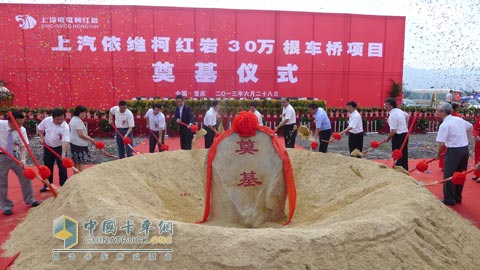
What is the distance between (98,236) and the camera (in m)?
2.67

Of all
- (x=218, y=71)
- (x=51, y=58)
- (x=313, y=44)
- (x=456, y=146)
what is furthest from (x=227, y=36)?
(x=456, y=146)

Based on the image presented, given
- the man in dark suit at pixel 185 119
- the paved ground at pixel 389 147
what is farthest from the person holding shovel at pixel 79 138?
the paved ground at pixel 389 147

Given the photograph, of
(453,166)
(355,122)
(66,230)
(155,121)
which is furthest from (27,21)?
(453,166)

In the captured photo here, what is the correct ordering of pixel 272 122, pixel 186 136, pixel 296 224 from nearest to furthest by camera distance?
pixel 296 224
pixel 186 136
pixel 272 122

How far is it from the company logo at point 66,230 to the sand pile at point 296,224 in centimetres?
5

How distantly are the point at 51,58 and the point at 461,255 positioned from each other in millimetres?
12832

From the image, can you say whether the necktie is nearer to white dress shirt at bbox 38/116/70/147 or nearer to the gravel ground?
white dress shirt at bbox 38/116/70/147

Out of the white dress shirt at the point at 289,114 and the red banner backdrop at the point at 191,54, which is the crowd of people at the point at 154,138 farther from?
the red banner backdrop at the point at 191,54

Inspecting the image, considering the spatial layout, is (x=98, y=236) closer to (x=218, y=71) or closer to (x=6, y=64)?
(x=218, y=71)

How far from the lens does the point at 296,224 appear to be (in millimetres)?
3627

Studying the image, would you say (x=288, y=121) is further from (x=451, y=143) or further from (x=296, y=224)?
(x=296, y=224)

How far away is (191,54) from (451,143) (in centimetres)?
976

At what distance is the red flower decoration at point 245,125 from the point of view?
3473 mm

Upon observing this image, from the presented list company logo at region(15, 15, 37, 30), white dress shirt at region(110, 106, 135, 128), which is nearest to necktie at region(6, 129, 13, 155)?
white dress shirt at region(110, 106, 135, 128)
